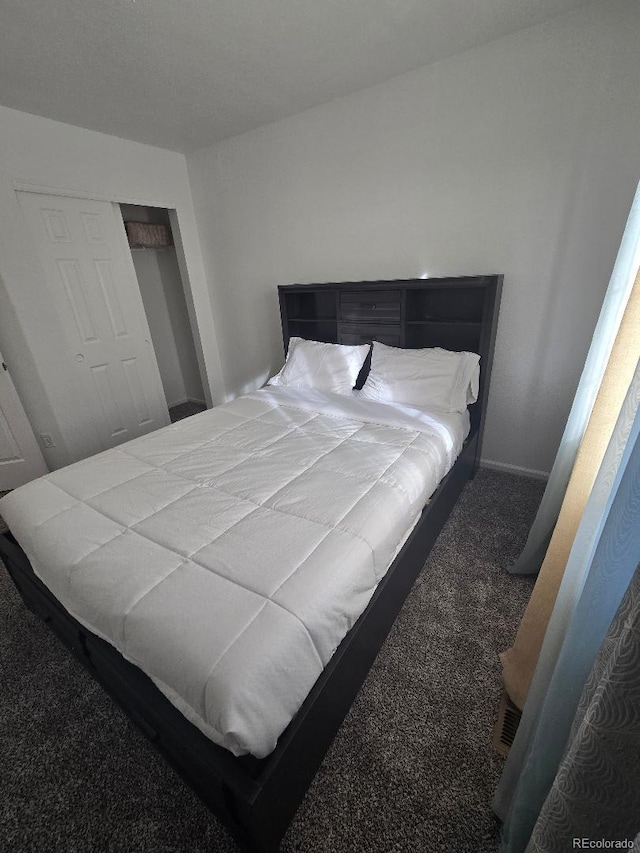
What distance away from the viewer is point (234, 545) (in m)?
1.16

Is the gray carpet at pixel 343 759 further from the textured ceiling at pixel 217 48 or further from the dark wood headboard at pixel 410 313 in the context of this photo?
the textured ceiling at pixel 217 48

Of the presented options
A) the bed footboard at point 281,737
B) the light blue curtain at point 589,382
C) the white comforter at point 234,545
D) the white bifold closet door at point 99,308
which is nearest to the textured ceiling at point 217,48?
the white bifold closet door at point 99,308

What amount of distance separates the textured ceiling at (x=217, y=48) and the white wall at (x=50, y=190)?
0.19 m

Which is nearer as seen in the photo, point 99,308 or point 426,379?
point 426,379

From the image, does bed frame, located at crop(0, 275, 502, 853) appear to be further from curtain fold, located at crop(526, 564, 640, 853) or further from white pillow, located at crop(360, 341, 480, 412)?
curtain fold, located at crop(526, 564, 640, 853)

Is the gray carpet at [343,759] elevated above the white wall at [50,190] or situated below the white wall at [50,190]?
below

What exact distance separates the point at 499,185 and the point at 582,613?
7.73ft

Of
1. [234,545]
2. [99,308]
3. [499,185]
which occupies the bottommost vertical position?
[234,545]

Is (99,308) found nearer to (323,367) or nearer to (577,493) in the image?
(323,367)

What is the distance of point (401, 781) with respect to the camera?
1052 millimetres

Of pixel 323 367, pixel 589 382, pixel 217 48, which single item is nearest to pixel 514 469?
pixel 589 382

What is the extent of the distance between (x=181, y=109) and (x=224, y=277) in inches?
50.3

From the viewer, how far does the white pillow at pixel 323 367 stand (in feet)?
8.27

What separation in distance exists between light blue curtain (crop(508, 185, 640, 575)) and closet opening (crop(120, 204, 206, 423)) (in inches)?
142
